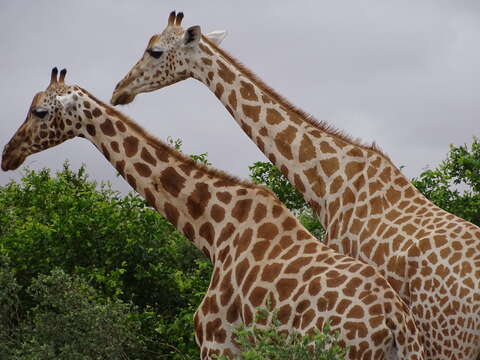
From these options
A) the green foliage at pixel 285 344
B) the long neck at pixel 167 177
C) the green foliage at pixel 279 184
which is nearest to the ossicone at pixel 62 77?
the long neck at pixel 167 177

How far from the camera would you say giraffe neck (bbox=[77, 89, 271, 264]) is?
962 centimetres

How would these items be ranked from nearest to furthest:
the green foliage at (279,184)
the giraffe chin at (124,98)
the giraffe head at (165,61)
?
the giraffe head at (165,61) < the giraffe chin at (124,98) < the green foliage at (279,184)

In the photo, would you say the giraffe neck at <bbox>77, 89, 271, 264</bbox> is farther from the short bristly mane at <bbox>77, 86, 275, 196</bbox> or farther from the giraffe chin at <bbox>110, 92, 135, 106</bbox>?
the giraffe chin at <bbox>110, 92, 135, 106</bbox>

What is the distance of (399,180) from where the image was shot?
11.2m

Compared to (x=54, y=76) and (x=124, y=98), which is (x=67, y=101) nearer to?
(x=54, y=76)

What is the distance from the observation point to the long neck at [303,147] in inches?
441

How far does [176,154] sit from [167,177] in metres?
0.29

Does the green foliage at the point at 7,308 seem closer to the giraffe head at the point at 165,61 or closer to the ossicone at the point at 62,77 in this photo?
the giraffe head at the point at 165,61

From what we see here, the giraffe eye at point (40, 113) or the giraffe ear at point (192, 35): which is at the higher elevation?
the giraffe ear at point (192, 35)

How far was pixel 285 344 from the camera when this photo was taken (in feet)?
25.2

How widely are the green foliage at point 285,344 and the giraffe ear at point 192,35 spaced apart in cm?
532

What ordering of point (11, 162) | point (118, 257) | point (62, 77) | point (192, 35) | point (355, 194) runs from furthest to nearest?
point (118, 257) → point (192, 35) → point (355, 194) → point (11, 162) → point (62, 77)

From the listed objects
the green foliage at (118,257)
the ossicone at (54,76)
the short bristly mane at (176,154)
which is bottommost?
the green foliage at (118,257)

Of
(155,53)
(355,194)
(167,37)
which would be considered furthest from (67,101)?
(355,194)
